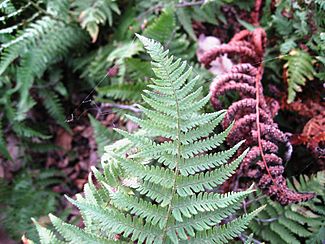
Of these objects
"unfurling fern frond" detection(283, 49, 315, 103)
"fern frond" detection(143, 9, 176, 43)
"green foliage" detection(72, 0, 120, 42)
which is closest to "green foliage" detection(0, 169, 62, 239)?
"green foliage" detection(72, 0, 120, 42)

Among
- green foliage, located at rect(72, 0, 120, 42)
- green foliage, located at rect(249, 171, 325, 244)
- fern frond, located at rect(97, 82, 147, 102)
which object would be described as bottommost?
green foliage, located at rect(249, 171, 325, 244)

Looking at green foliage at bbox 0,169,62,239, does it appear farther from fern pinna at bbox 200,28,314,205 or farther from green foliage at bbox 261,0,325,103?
green foliage at bbox 261,0,325,103

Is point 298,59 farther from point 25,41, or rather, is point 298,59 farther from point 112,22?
point 25,41

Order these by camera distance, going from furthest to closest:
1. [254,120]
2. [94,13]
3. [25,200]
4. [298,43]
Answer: [94,13] → [25,200] → [298,43] → [254,120]

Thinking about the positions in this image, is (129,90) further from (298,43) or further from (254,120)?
(298,43)

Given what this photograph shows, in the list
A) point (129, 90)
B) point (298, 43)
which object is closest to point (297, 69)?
point (298, 43)

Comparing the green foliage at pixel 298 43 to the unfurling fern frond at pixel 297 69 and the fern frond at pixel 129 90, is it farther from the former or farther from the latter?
the fern frond at pixel 129 90
